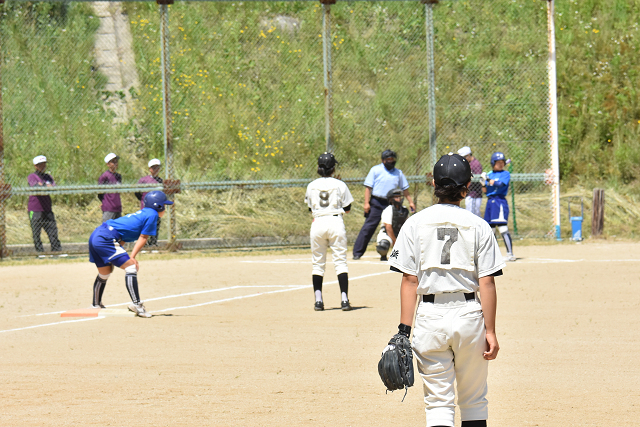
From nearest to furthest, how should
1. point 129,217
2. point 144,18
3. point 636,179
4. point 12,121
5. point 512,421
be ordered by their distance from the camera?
→ point 512,421 → point 129,217 → point 12,121 → point 636,179 → point 144,18

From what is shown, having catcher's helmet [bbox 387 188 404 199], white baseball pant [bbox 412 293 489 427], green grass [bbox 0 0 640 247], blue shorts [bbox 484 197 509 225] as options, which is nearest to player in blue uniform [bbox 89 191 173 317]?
catcher's helmet [bbox 387 188 404 199]

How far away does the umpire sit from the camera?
14.2m

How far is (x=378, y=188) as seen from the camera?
47.4ft

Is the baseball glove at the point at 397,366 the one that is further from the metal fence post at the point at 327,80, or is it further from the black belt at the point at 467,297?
the metal fence post at the point at 327,80

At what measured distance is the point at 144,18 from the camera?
22141 mm

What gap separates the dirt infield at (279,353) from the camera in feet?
17.5

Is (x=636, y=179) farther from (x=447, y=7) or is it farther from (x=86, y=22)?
(x=86, y=22)

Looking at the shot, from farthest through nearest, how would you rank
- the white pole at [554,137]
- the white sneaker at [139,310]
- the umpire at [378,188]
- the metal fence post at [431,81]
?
the white pole at [554,137], the metal fence post at [431,81], the umpire at [378,188], the white sneaker at [139,310]

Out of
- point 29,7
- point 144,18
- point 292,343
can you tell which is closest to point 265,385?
point 292,343

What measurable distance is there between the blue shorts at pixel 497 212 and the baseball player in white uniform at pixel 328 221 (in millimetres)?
4809

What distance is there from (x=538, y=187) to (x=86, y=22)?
12827 mm

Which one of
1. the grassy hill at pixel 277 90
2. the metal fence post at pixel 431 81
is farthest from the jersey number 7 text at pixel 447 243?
the grassy hill at pixel 277 90

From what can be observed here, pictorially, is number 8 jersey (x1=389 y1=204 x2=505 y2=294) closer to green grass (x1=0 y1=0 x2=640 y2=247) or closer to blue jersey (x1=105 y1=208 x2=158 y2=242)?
blue jersey (x1=105 y1=208 x2=158 y2=242)

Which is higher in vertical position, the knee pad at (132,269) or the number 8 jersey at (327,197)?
the number 8 jersey at (327,197)
